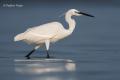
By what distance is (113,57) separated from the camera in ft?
69.3

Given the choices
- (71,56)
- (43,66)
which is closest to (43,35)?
(71,56)

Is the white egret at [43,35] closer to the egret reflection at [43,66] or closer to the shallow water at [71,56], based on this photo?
the shallow water at [71,56]

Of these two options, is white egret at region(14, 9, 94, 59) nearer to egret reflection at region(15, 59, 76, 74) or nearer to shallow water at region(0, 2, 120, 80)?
shallow water at region(0, 2, 120, 80)

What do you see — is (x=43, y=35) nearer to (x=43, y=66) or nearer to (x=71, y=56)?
(x=71, y=56)

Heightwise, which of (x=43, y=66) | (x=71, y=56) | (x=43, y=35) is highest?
(x=43, y=35)

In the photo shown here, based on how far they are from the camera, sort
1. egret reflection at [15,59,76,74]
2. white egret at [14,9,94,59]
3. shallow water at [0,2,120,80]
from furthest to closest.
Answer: white egret at [14,9,94,59] < egret reflection at [15,59,76,74] < shallow water at [0,2,120,80]

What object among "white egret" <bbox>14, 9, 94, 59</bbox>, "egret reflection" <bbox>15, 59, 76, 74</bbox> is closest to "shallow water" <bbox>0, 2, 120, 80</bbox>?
"egret reflection" <bbox>15, 59, 76, 74</bbox>

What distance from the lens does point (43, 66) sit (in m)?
19.5

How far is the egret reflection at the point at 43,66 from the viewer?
1870cm

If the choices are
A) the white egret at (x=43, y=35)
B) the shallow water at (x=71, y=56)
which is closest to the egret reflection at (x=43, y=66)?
the shallow water at (x=71, y=56)

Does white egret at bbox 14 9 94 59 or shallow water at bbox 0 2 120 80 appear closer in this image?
shallow water at bbox 0 2 120 80

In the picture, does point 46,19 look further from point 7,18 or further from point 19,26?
point 19,26

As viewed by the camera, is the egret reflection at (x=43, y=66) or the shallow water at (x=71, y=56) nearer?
the shallow water at (x=71, y=56)

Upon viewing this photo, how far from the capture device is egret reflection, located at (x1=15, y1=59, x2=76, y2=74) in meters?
18.7
